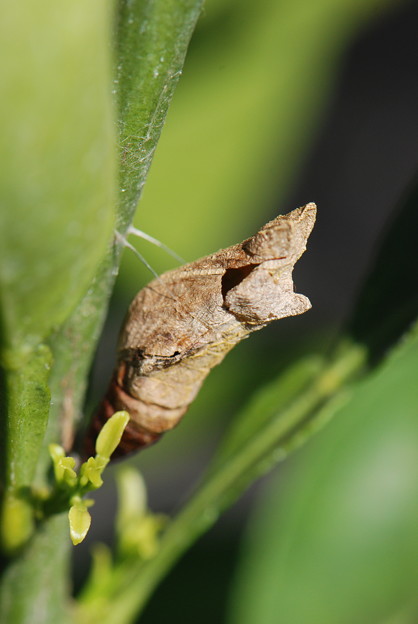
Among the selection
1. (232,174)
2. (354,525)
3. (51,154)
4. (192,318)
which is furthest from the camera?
(232,174)

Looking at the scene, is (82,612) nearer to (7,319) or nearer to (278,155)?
(7,319)

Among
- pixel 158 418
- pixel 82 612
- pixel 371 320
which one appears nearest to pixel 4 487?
pixel 158 418

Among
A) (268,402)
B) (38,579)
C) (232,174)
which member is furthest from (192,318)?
(232,174)

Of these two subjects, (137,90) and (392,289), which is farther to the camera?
(392,289)

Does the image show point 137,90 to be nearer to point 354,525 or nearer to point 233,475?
point 233,475

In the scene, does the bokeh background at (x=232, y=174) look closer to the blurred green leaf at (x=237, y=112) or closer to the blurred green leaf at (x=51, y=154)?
the blurred green leaf at (x=237, y=112)

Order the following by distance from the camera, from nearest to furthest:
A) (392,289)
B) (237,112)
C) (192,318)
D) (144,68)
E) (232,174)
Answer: (144,68)
(192,318)
(392,289)
(237,112)
(232,174)

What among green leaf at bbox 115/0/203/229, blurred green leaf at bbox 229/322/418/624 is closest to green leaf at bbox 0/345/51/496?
green leaf at bbox 115/0/203/229

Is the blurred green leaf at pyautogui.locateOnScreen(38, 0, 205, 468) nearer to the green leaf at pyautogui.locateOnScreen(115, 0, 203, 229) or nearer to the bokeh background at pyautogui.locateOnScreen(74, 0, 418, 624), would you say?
the green leaf at pyautogui.locateOnScreen(115, 0, 203, 229)
